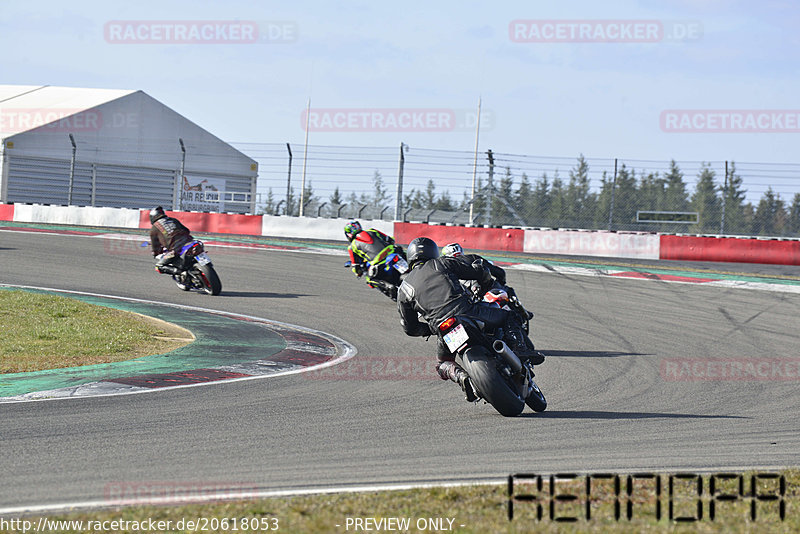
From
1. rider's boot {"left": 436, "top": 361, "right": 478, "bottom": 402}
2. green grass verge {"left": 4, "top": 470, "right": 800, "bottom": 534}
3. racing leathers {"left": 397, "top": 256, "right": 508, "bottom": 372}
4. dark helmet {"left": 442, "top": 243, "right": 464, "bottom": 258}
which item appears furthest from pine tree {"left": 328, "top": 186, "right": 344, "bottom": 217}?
green grass verge {"left": 4, "top": 470, "right": 800, "bottom": 534}

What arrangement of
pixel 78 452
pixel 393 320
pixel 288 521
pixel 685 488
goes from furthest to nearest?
pixel 393 320
pixel 78 452
pixel 685 488
pixel 288 521

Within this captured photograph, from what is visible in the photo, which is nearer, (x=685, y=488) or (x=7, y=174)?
(x=685, y=488)

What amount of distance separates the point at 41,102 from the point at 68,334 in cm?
2638

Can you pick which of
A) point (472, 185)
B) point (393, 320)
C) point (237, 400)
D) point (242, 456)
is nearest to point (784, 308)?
point (393, 320)

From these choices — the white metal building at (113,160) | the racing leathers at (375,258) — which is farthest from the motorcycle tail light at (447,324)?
the white metal building at (113,160)

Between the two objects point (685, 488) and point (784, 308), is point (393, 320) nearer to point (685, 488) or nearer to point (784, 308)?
point (784, 308)

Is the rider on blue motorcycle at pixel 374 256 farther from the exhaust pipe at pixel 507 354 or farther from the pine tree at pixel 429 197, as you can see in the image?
the pine tree at pixel 429 197

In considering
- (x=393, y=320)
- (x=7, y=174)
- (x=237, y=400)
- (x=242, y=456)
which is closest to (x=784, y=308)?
(x=393, y=320)

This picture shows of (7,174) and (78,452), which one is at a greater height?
(7,174)

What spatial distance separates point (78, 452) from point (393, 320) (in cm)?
781

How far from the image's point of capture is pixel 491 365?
695cm

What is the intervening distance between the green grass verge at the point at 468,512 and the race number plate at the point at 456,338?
2184mm

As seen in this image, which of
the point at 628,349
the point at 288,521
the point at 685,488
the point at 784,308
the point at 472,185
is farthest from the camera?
the point at 472,185

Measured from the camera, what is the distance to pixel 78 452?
530cm
